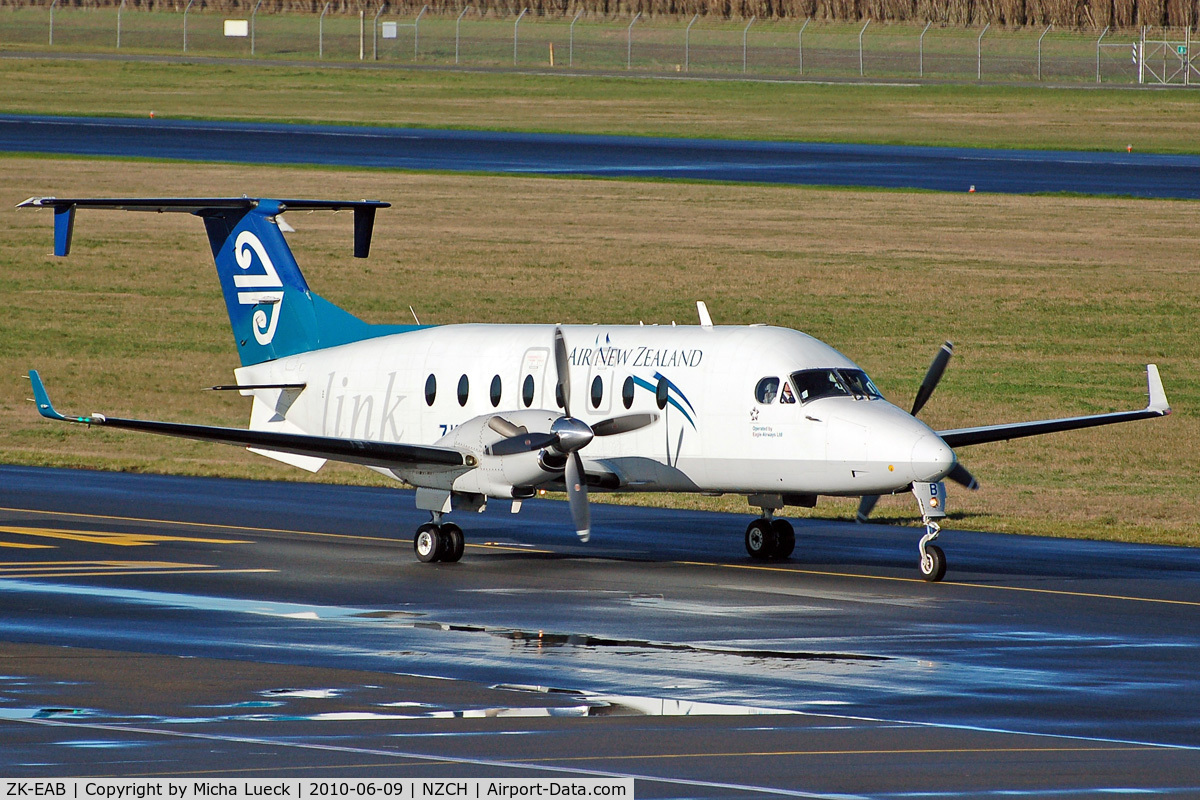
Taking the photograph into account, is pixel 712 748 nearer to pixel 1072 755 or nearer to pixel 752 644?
pixel 1072 755

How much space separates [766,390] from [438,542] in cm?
481

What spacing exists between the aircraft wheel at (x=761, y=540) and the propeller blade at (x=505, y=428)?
3.75 m

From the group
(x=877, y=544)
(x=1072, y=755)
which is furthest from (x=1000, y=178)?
(x=1072, y=755)

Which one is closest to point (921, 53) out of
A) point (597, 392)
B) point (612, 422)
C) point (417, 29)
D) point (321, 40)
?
point (417, 29)

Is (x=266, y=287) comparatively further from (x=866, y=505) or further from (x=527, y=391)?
(x=866, y=505)

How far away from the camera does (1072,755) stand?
1530 centimetres

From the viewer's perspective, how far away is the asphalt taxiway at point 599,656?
14961 mm

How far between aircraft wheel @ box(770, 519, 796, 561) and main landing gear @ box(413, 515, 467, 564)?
4.25 meters

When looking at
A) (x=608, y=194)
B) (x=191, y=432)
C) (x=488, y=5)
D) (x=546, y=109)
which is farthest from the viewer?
(x=488, y=5)

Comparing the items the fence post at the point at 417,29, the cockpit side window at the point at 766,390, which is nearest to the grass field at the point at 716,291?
the cockpit side window at the point at 766,390

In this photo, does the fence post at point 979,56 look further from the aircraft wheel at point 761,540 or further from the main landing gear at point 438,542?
the main landing gear at point 438,542

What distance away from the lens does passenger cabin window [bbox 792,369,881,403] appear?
84.6 feet

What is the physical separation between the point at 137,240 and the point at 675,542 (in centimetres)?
3640

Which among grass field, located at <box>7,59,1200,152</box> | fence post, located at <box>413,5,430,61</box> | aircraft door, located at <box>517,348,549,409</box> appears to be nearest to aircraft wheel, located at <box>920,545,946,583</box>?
aircraft door, located at <box>517,348,549,409</box>
